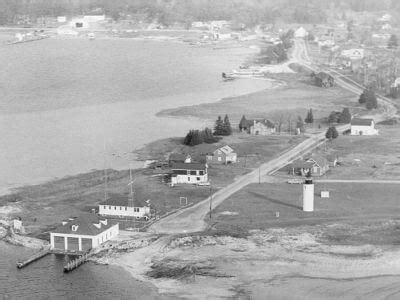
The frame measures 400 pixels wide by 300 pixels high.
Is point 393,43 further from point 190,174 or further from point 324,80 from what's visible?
point 190,174

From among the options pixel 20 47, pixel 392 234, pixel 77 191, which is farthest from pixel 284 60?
pixel 392 234

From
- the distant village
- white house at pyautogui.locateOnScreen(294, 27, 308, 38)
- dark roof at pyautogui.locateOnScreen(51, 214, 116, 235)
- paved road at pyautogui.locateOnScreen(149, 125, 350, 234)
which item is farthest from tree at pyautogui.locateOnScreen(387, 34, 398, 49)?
dark roof at pyautogui.locateOnScreen(51, 214, 116, 235)

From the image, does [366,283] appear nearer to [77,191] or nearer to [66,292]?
[66,292]

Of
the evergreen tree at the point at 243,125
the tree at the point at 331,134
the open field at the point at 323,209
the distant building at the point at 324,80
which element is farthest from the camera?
the distant building at the point at 324,80

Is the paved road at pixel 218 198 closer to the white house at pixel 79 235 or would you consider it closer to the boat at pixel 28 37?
the white house at pixel 79 235

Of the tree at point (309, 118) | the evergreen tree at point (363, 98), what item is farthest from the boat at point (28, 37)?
the tree at point (309, 118)

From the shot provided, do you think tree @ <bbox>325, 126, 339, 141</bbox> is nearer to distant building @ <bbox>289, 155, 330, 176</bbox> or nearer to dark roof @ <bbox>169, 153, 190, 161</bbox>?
distant building @ <bbox>289, 155, 330, 176</bbox>
